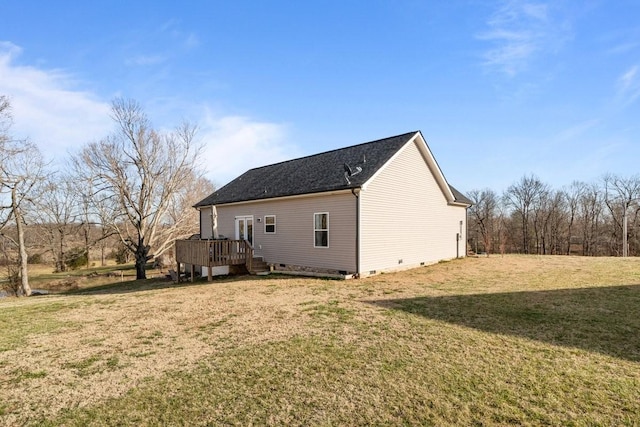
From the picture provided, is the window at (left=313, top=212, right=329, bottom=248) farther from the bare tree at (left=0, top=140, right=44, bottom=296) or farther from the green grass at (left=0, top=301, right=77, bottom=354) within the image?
the bare tree at (left=0, top=140, right=44, bottom=296)

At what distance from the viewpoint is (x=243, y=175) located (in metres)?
21.0

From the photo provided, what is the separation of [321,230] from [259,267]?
3611 millimetres

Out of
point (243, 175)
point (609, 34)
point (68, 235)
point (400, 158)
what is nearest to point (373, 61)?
point (400, 158)

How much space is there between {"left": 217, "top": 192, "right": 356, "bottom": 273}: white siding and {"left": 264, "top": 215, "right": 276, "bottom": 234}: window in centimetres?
19

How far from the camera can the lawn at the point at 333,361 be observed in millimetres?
3340

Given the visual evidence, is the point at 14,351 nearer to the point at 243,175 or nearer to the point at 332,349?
the point at 332,349

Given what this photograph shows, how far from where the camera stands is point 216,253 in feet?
45.4

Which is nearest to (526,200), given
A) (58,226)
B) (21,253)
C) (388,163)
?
(388,163)

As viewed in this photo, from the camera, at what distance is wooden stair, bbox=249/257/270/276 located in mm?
14648

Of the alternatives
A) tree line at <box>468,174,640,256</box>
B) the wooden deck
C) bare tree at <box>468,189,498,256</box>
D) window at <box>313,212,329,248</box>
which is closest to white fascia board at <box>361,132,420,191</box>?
window at <box>313,212,329,248</box>

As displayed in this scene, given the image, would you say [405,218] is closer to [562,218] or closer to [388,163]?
[388,163]

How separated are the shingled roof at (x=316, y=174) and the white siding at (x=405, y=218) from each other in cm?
54

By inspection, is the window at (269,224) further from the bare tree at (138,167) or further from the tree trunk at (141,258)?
the tree trunk at (141,258)

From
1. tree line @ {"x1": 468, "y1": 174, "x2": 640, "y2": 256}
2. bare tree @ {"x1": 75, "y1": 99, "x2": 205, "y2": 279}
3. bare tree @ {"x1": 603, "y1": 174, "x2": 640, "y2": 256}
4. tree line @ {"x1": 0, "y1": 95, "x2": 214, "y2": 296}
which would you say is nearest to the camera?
tree line @ {"x1": 0, "y1": 95, "x2": 214, "y2": 296}
